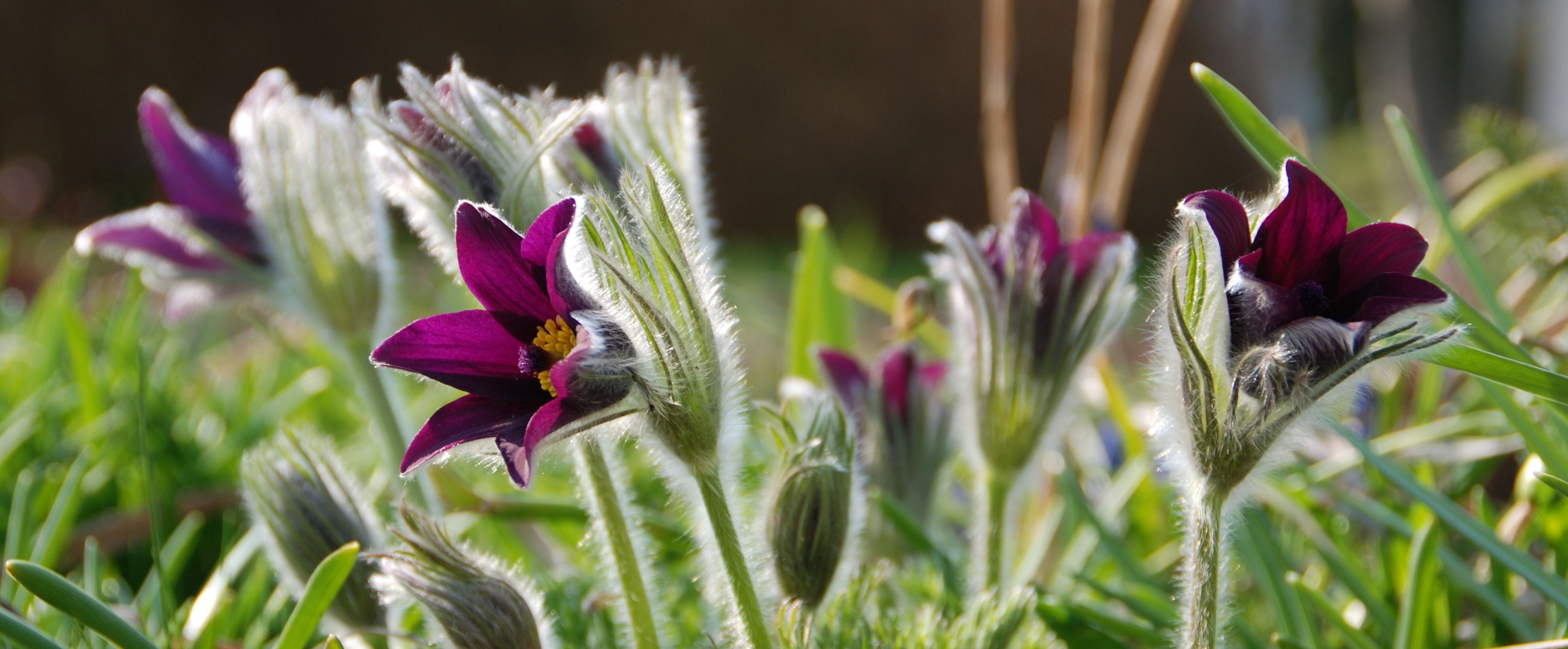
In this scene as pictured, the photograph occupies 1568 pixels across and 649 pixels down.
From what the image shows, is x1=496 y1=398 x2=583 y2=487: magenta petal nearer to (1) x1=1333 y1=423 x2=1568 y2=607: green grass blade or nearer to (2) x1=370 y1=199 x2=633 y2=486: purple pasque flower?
(2) x1=370 y1=199 x2=633 y2=486: purple pasque flower

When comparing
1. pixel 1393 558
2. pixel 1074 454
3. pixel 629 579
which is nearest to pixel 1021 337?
pixel 629 579

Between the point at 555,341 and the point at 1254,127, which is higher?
the point at 1254,127

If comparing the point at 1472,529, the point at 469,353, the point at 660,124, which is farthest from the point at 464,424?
the point at 1472,529

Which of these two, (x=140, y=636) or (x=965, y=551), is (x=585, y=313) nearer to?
(x=140, y=636)

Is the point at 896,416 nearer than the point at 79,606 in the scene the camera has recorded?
No

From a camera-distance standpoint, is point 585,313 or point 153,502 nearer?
point 585,313

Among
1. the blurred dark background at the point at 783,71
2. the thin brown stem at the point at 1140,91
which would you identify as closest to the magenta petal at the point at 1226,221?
the thin brown stem at the point at 1140,91

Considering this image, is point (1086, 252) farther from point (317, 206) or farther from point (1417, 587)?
point (317, 206)
